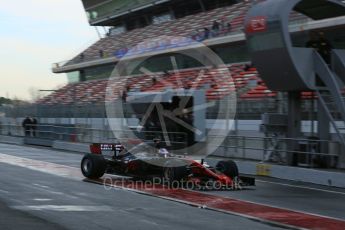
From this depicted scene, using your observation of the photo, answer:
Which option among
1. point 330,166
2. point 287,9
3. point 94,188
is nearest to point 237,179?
point 94,188

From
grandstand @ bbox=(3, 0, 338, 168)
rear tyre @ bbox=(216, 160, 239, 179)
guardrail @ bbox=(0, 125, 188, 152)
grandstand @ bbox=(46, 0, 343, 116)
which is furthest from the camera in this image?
grandstand @ bbox=(46, 0, 343, 116)

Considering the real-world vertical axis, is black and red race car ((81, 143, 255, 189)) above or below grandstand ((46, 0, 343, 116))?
below

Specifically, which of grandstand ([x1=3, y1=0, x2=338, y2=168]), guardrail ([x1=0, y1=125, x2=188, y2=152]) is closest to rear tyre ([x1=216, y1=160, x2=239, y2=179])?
grandstand ([x1=3, y1=0, x2=338, y2=168])

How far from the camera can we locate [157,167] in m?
14.3

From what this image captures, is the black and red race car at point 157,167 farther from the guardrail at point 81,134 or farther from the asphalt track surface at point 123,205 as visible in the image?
the guardrail at point 81,134

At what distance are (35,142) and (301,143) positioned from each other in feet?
63.7

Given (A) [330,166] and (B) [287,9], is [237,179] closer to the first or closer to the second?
(A) [330,166]

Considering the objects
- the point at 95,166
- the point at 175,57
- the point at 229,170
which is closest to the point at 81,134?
the point at 175,57

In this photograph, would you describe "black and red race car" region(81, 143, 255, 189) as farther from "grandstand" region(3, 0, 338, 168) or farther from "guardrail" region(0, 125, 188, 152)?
"guardrail" region(0, 125, 188, 152)

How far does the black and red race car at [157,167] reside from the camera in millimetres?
13719

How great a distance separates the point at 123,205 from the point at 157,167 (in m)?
3.49

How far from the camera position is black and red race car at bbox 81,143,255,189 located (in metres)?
13.7

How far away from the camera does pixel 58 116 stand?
34.0 m

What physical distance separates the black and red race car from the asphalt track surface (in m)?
0.45
